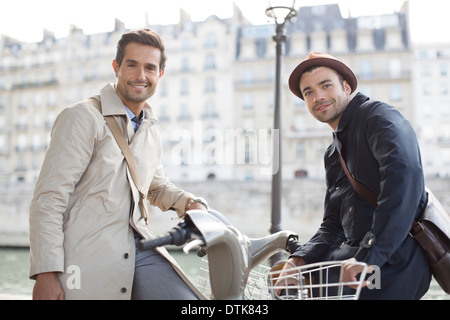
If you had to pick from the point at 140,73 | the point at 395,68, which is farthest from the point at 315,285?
the point at 395,68

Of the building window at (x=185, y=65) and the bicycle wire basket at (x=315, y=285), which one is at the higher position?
Answer: the building window at (x=185, y=65)

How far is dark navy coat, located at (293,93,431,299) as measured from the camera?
1.61 m

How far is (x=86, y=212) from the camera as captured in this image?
185 centimetres

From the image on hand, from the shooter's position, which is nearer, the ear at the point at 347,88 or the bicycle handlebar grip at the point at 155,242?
the bicycle handlebar grip at the point at 155,242

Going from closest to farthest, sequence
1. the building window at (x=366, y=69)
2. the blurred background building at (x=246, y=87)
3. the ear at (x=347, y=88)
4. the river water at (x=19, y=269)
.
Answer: the ear at (x=347, y=88)
the river water at (x=19, y=269)
the blurred background building at (x=246, y=87)
the building window at (x=366, y=69)

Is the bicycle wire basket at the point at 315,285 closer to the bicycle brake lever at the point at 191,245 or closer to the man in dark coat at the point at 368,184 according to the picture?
the man in dark coat at the point at 368,184

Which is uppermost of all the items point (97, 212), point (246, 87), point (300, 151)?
point (246, 87)

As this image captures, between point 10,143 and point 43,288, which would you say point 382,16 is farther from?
point 43,288

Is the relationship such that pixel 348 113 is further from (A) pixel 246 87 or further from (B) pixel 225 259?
(A) pixel 246 87

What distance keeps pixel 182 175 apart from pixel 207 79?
24.7ft

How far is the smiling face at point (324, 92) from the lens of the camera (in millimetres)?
2021

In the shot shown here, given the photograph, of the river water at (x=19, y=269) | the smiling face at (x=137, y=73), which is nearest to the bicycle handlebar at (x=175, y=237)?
the smiling face at (x=137, y=73)

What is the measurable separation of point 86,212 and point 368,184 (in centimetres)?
104

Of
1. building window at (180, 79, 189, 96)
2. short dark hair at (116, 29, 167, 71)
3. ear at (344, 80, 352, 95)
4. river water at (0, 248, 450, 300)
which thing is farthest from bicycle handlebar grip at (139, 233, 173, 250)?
building window at (180, 79, 189, 96)
